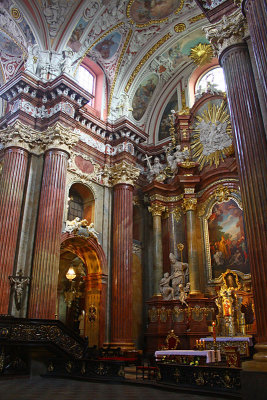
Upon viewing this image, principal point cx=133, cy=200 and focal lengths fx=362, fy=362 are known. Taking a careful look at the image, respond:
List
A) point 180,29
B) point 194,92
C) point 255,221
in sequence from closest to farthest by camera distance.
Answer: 1. point 255,221
2. point 180,29
3. point 194,92

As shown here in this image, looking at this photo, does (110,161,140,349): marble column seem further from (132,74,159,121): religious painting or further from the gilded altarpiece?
(132,74,159,121): religious painting

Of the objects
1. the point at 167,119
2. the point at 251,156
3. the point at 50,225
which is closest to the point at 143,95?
the point at 167,119

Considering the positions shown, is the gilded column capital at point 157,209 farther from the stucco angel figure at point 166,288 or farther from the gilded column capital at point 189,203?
the stucco angel figure at point 166,288

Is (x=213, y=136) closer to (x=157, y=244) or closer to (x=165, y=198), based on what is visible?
(x=165, y=198)

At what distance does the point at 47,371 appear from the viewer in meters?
10.8

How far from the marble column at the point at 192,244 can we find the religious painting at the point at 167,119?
4613 millimetres


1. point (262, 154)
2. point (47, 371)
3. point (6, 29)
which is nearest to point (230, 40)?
point (262, 154)

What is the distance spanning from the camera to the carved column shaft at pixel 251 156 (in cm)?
627

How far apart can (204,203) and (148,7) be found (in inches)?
375

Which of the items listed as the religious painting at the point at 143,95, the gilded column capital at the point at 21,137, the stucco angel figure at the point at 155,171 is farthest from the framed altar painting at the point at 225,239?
the gilded column capital at the point at 21,137

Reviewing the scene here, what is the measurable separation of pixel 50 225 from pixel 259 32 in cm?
903

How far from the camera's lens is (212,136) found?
17109mm

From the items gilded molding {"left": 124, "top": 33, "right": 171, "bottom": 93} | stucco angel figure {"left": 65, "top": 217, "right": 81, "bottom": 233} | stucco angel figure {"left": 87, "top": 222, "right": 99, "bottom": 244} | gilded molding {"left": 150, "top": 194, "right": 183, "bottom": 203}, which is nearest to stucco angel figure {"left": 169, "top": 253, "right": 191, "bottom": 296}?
gilded molding {"left": 150, "top": 194, "right": 183, "bottom": 203}

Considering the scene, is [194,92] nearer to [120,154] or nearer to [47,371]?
[120,154]
